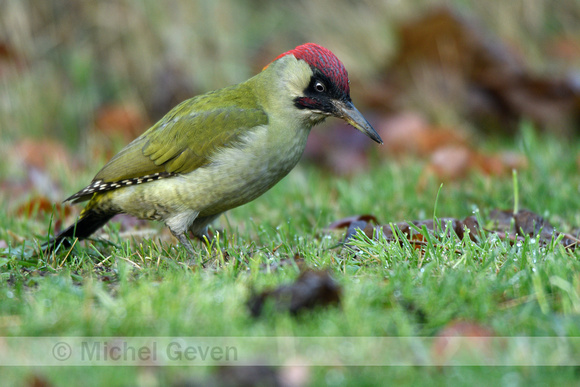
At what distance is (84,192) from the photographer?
3.74 metres

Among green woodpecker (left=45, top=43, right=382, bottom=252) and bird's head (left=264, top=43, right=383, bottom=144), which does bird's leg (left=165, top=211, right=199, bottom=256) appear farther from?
bird's head (left=264, top=43, right=383, bottom=144)

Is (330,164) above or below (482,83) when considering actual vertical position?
below

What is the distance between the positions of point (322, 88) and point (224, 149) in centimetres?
58

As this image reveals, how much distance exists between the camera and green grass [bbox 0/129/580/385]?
7.00 feet

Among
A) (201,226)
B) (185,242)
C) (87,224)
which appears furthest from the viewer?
(201,226)

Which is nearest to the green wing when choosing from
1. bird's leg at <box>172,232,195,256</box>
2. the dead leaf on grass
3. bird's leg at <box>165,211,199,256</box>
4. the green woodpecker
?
the green woodpecker

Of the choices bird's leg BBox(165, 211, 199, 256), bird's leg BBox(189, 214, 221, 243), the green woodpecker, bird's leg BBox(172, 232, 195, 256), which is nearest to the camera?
bird's leg BBox(172, 232, 195, 256)

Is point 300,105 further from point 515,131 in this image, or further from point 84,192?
point 515,131

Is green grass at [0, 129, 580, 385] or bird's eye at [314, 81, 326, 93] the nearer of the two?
green grass at [0, 129, 580, 385]

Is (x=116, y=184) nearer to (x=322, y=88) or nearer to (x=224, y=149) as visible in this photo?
(x=224, y=149)

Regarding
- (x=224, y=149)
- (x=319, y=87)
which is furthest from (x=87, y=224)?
(x=319, y=87)

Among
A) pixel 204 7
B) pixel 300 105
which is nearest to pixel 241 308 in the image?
pixel 300 105

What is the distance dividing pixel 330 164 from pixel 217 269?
3.51 m

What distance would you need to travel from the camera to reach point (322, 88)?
3.70 meters
